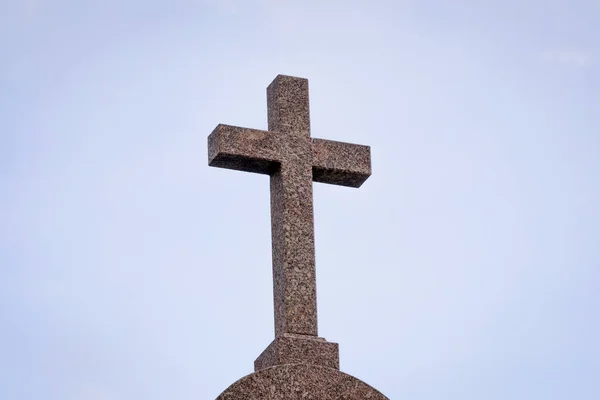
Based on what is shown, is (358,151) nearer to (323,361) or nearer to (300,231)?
(300,231)

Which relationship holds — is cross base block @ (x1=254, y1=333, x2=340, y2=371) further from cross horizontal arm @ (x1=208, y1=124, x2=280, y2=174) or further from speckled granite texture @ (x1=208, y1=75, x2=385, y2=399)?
cross horizontal arm @ (x1=208, y1=124, x2=280, y2=174)

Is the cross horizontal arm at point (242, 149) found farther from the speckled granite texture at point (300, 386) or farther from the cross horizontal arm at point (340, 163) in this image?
the speckled granite texture at point (300, 386)

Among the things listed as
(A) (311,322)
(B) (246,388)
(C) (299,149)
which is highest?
(C) (299,149)

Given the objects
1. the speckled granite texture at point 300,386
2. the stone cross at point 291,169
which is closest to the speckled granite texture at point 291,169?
the stone cross at point 291,169

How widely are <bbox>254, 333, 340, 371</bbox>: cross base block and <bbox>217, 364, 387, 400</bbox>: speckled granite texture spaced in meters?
0.13

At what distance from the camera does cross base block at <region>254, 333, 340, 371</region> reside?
9023mm

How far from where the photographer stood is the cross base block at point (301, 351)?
902cm

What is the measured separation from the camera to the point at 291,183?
31.7 feet

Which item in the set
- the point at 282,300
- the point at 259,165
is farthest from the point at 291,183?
the point at 282,300

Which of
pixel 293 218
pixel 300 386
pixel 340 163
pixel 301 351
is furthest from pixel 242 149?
pixel 300 386

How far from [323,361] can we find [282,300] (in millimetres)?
527

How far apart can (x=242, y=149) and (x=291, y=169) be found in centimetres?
39
